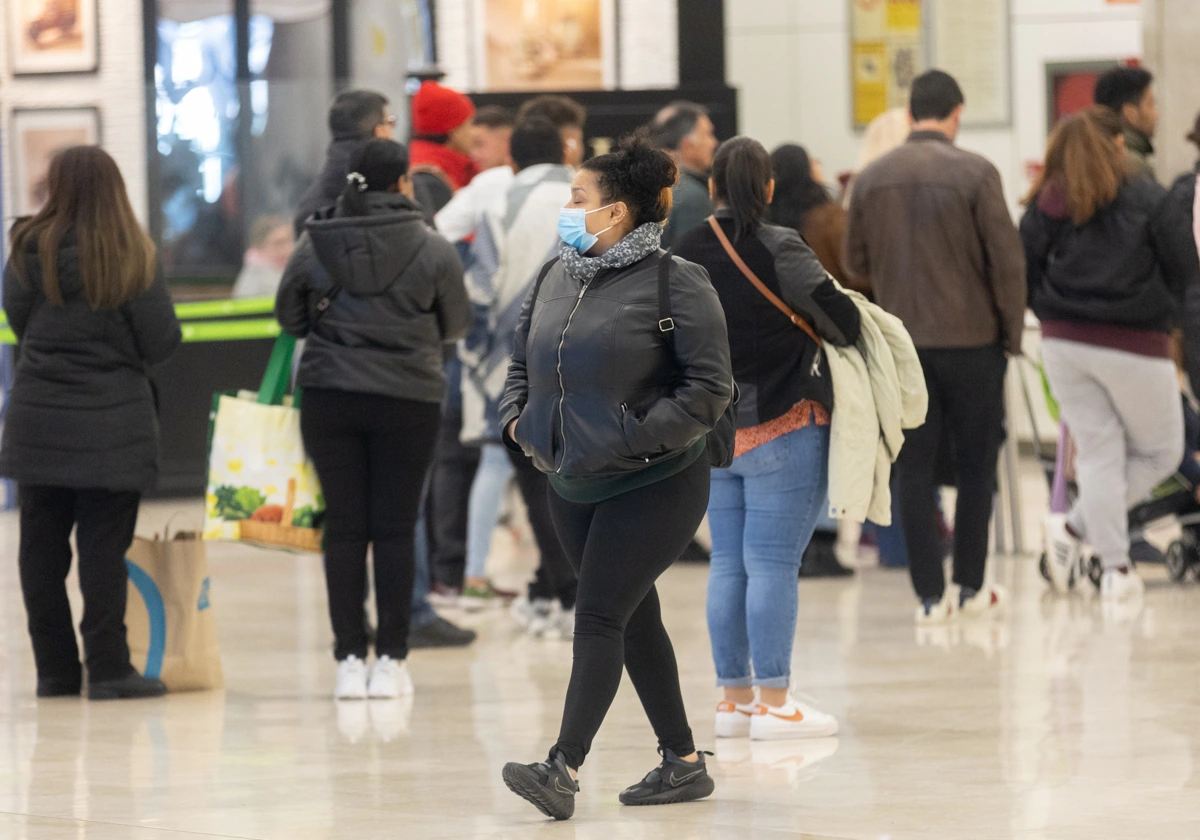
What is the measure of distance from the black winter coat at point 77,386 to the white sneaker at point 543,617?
1.74 meters

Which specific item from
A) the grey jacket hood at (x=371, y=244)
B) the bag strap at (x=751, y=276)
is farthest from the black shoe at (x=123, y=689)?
the bag strap at (x=751, y=276)

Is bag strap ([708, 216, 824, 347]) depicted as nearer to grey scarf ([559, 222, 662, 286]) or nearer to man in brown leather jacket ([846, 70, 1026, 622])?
grey scarf ([559, 222, 662, 286])

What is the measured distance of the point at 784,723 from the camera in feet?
16.4

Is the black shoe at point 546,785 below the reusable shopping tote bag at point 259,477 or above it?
below

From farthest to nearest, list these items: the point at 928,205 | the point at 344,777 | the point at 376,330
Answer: the point at 928,205
the point at 376,330
the point at 344,777

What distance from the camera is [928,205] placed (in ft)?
21.9

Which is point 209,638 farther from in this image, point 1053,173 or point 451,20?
point 451,20

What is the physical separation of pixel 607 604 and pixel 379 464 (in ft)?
5.65

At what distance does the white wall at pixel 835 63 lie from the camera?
40.1ft

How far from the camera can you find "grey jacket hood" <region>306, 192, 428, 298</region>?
5504 mm

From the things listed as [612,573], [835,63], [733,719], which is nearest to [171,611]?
[733,719]

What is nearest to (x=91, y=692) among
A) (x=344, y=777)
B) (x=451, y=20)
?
(x=344, y=777)

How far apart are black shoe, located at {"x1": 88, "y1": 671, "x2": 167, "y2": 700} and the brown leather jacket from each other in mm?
2915

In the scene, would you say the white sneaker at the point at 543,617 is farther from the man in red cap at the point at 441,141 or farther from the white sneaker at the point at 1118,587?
the white sneaker at the point at 1118,587
